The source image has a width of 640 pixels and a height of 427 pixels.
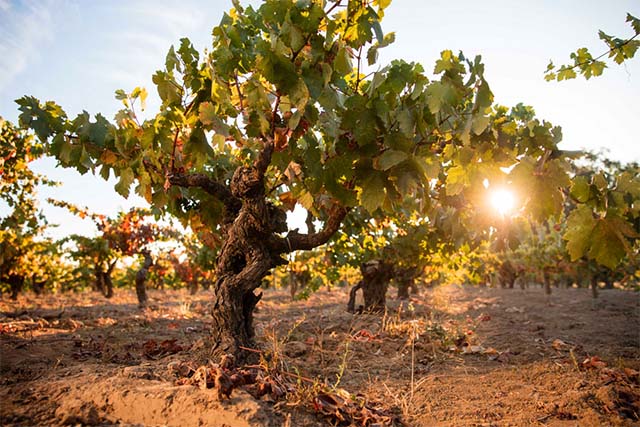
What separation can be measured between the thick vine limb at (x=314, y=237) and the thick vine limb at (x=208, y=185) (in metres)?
0.63

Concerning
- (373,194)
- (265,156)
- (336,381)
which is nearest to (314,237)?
(265,156)

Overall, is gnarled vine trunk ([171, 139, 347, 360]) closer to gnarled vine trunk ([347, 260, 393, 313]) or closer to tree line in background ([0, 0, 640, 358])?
tree line in background ([0, 0, 640, 358])

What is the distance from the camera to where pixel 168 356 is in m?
4.07

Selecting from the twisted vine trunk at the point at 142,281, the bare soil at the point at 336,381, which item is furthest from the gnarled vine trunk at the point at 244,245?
the twisted vine trunk at the point at 142,281

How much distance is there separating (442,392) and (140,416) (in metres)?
2.40

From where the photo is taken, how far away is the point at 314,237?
3.50 m

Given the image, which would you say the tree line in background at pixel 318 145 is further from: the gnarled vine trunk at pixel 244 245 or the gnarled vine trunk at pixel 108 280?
the gnarled vine trunk at pixel 108 280

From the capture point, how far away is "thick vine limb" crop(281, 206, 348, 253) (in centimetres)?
335

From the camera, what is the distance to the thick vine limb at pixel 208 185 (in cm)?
321

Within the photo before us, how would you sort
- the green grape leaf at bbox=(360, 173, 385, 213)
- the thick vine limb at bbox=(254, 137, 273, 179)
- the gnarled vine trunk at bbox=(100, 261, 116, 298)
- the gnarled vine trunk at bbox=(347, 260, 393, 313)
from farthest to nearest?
the gnarled vine trunk at bbox=(100, 261, 116, 298) < the gnarled vine trunk at bbox=(347, 260, 393, 313) < the thick vine limb at bbox=(254, 137, 273, 179) < the green grape leaf at bbox=(360, 173, 385, 213)

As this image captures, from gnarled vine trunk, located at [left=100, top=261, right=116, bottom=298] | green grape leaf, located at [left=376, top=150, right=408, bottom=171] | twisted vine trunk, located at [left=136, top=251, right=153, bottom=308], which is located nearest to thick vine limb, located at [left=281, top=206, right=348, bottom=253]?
green grape leaf, located at [left=376, top=150, right=408, bottom=171]

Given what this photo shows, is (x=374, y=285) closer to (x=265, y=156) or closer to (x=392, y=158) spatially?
(x=265, y=156)

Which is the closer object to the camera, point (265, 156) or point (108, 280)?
point (265, 156)

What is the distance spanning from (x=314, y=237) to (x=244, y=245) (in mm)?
629
